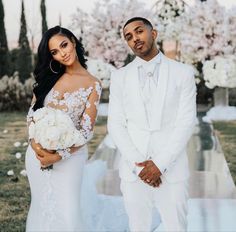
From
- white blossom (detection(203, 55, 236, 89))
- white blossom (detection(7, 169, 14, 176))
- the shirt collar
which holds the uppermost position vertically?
the shirt collar

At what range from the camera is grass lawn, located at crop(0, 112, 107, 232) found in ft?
15.5

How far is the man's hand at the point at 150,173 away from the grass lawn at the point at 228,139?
359 centimetres

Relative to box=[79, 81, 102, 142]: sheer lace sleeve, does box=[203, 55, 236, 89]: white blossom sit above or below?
below

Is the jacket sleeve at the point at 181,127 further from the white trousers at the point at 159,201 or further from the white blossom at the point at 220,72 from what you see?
the white blossom at the point at 220,72

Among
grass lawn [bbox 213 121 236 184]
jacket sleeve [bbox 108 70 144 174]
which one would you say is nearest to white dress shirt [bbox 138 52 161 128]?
jacket sleeve [bbox 108 70 144 174]

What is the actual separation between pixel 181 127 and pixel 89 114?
1.60 feet

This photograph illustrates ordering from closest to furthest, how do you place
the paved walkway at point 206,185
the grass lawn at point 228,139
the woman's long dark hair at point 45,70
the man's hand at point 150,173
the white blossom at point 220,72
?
the man's hand at point 150,173 → the woman's long dark hair at point 45,70 → the paved walkway at point 206,185 → the grass lawn at point 228,139 → the white blossom at point 220,72

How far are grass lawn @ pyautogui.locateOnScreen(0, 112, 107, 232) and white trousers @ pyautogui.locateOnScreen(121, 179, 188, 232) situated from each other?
185 cm

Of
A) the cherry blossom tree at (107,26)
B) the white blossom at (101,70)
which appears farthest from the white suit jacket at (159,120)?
the cherry blossom tree at (107,26)

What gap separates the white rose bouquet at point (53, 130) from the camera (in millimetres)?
2705

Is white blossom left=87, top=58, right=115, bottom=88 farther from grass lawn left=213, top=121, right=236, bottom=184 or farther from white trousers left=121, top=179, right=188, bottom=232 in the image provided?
white trousers left=121, top=179, right=188, bottom=232

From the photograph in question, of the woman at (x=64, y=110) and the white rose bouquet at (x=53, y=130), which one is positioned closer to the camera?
the white rose bouquet at (x=53, y=130)

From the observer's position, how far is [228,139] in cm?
880

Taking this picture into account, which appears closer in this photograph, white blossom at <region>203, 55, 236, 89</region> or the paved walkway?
the paved walkway
